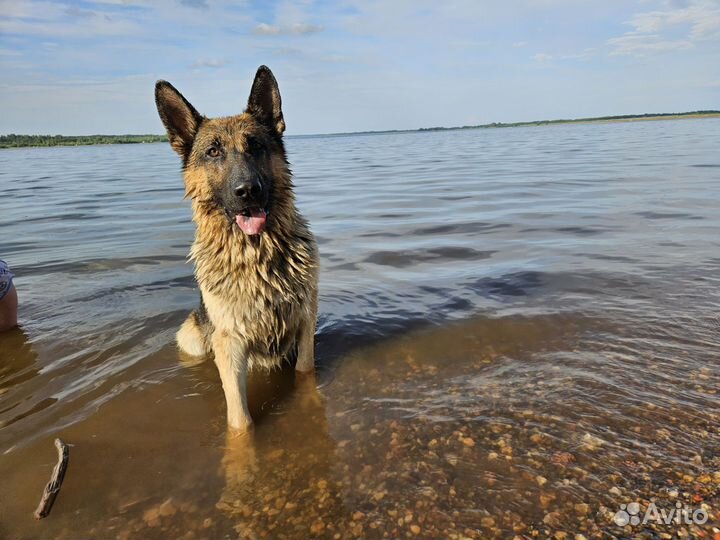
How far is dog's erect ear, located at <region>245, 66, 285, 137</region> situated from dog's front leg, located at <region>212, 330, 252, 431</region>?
2.28 m

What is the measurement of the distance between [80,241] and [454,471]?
1114cm

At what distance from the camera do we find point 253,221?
4.57 metres

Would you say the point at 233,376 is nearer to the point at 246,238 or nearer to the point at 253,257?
the point at 253,257

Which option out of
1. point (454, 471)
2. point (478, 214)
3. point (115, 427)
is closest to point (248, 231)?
point (115, 427)

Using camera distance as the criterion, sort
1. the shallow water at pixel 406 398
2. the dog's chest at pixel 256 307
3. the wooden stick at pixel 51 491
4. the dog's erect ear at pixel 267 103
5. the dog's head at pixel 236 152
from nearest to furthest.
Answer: the shallow water at pixel 406 398 < the wooden stick at pixel 51 491 < the dog's head at pixel 236 152 < the dog's chest at pixel 256 307 < the dog's erect ear at pixel 267 103

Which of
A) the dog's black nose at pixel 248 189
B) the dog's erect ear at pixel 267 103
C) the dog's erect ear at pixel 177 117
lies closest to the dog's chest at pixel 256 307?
the dog's black nose at pixel 248 189

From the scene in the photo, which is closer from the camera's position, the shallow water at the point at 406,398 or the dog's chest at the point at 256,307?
the shallow water at the point at 406,398

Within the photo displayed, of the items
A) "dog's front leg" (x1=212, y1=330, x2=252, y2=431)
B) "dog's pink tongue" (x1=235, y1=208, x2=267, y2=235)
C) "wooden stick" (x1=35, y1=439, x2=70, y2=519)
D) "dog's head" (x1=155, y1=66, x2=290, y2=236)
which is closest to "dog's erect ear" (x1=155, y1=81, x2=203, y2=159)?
"dog's head" (x1=155, y1=66, x2=290, y2=236)

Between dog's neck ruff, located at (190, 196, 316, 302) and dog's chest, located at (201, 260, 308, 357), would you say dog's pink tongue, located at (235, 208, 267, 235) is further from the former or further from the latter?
dog's chest, located at (201, 260, 308, 357)

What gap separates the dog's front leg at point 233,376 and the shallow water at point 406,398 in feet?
0.61

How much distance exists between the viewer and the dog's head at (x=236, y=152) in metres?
4.50

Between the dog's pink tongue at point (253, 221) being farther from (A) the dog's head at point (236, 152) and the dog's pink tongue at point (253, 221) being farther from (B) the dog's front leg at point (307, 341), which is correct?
(B) the dog's front leg at point (307, 341)

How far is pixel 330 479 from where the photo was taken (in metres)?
3.48

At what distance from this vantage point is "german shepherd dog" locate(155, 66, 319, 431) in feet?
15.0
